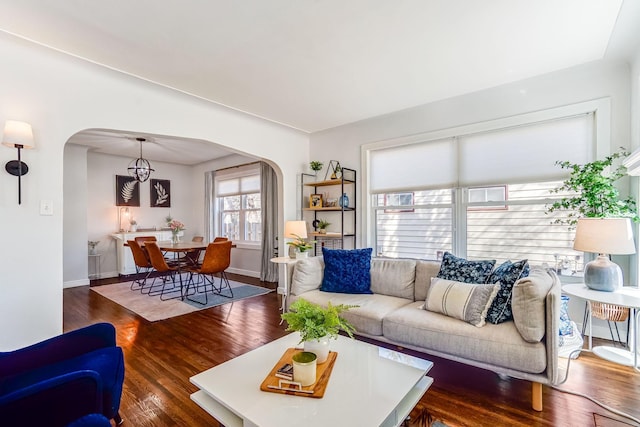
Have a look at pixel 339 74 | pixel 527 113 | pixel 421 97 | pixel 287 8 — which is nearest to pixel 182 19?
pixel 287 8

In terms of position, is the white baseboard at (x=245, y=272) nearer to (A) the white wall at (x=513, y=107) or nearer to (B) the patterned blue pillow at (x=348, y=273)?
(A) the white wall at (x=513, y=107)

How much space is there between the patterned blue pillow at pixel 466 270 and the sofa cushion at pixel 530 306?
0.38 meters

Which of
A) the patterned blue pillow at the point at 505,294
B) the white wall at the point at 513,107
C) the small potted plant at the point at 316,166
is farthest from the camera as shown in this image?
the small potted plant at the point at 316,166

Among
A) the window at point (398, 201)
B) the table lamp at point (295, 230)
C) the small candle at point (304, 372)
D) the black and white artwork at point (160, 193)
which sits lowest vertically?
the small candle at point (304, 372)

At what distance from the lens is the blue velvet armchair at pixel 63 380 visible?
44.3 inches

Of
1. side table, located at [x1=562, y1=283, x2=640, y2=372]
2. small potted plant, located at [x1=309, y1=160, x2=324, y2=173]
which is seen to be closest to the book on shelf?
side table, located at [x1=562, y1=283, x2=640, y2=372]

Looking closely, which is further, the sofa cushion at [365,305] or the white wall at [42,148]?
the sofa cushion at [365,305]

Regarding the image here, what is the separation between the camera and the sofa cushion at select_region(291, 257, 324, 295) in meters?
3.12

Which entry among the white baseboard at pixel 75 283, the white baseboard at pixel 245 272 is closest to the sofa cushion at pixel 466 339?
the white baseboard at pixel 245 272

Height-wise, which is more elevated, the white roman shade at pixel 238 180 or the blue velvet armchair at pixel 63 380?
the white roman shade at pixel 238 180

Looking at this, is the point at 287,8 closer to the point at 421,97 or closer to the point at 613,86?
the point at 421,97

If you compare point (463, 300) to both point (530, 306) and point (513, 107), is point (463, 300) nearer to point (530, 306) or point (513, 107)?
point (530, 306)

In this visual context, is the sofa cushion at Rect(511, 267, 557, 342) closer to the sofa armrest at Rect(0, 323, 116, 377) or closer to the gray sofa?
the gray sofa

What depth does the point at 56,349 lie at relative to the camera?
5.51 ft
